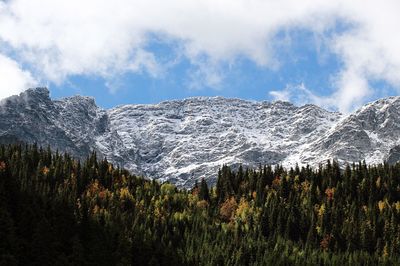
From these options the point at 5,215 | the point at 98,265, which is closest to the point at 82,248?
the point at 98,265

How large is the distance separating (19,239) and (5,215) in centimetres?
844

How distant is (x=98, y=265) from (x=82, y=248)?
7972mm

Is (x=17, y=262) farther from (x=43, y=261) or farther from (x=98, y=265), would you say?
(x=98, y=265)

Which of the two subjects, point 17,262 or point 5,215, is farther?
point 5,215

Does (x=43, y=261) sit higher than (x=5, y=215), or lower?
lower

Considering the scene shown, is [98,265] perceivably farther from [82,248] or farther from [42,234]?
[42,234]

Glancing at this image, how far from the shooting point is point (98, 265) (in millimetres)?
199000

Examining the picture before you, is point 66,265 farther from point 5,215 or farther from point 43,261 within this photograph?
point 5,215

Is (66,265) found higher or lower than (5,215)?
lower

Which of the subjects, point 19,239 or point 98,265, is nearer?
point 19,239

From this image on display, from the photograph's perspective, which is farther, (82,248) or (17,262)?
(82,248)

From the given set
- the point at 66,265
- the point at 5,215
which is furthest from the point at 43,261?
the point at 5,215

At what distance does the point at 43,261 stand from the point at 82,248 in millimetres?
16267

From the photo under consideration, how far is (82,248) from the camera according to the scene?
7682 inches
